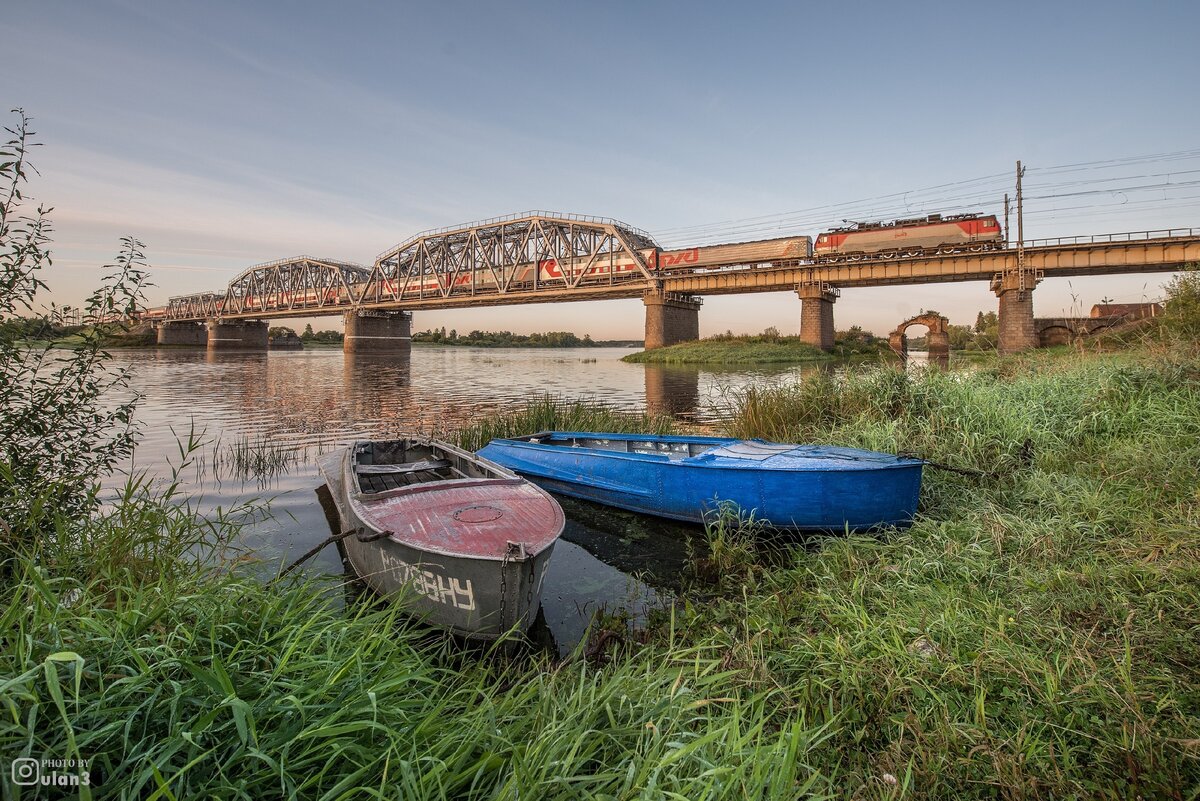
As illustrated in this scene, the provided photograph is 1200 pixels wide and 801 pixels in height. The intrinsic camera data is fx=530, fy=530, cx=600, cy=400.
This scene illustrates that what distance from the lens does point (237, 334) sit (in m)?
120

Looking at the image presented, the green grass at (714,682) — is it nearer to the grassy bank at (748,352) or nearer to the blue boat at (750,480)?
the blue boat at (750,480)

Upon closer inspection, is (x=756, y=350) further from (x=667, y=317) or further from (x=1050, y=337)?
(x=1050, y=337)

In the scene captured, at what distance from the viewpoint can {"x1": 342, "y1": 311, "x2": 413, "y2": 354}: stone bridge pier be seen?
314ft

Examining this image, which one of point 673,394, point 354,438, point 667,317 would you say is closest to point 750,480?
point 354,438

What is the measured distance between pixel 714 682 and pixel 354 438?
47.1 ft

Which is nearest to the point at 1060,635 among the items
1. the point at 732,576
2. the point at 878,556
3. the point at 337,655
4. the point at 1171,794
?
the point at 1171,794

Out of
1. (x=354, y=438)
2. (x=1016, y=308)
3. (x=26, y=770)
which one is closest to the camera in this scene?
(x=26, y=770)

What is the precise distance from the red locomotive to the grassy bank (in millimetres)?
9522

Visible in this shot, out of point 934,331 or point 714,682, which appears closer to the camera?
point 714,682

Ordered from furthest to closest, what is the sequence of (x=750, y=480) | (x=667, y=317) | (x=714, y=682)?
(x=667, y=317)
(x=750, y=480)
(x=714, y=682)

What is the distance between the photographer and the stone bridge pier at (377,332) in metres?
95.6

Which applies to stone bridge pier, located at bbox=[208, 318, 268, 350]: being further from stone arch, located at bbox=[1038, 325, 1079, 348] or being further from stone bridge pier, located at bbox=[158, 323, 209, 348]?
stone arch, located at bbox=[1038, 325, 1079, 348]

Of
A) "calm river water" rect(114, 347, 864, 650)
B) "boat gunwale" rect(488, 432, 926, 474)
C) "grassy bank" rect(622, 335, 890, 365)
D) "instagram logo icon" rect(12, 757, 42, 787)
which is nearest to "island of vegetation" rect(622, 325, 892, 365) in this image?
"grassy bank" rect(622, 335, 890, 365)

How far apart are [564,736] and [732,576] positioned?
4122 mm
